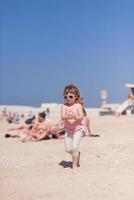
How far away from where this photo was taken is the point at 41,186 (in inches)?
240

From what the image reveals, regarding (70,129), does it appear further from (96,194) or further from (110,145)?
(110,145)

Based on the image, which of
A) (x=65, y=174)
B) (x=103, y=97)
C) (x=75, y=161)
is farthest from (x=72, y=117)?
(x=103, y=97)

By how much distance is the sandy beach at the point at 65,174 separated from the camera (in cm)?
559

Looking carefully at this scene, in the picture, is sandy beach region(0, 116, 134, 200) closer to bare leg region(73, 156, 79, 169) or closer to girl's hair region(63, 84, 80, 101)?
bare leg region(73, 156, 79, 169)

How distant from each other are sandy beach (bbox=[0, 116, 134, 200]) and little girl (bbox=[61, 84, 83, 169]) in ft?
1.26

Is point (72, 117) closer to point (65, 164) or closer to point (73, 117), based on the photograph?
Answer: point (73, 117)

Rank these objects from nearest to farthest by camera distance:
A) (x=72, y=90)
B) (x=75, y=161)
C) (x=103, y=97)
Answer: (x=75, y=161) → (x=72, y=90) → (x=103, y=97)

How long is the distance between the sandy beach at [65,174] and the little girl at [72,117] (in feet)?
1.26

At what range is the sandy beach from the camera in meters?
5.59

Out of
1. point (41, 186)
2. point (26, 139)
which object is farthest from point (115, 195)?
point (26, 139)

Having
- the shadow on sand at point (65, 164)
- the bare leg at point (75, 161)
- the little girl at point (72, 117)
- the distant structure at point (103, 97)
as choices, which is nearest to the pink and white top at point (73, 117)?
the little girl at point (72, 117)

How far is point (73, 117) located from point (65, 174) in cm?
108

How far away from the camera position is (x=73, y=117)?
777cm

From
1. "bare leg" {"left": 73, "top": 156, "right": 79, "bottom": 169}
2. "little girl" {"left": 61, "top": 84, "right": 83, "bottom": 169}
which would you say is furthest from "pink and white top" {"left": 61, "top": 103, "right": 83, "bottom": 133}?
"bare leg" {"left": 73, "top": 156, "right": 79, "bottom": 169}
